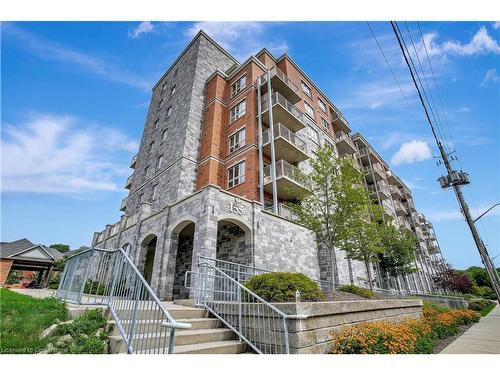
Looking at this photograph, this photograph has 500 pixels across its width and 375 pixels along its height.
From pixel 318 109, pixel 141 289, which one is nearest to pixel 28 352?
pixel 141 289

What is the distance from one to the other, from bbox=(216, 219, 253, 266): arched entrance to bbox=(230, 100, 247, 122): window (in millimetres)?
9969

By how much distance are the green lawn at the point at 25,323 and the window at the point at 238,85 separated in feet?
65.7

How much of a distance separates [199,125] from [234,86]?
503 centimetres

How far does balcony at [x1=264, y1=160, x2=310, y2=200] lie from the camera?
Result: 57.3ft

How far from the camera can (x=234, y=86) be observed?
904 inches

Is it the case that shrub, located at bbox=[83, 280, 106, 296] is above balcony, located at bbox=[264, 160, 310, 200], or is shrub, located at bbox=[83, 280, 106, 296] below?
below

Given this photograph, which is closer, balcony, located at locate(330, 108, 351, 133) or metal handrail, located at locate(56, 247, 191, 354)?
metal handrail, located at locate(56, 247, 191, 354)

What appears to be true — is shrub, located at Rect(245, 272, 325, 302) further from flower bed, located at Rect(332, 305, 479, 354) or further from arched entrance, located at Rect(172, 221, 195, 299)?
arched entrance, located at Rect(172, 221, 195, 299)

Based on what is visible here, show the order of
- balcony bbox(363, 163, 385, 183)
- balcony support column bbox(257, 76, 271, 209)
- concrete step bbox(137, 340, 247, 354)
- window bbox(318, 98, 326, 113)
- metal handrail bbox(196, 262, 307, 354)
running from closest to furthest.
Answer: concrete step bbox(137, 340, 247, 354)
metal handrail bbox(196, 262, 307, 354)
balcony support column bbox(257, 76, 271, 209)
window bbox(318, 98, 326, 113)
balcony bbox(363, 163, 385, 183)

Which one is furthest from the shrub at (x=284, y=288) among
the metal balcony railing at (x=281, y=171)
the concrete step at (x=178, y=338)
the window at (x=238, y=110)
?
the window at (x=238, y=110)

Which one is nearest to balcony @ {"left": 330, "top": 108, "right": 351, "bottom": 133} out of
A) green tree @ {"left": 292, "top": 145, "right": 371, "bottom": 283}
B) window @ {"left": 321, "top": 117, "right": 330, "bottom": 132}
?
window @ {"left": 321, "top": 117, "right": 330, "bottom": 132}

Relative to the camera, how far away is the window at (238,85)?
22080mm

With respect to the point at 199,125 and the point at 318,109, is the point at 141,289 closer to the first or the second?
the point at 199,125

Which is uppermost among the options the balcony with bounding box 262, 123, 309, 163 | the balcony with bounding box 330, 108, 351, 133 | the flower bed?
the balcony with bounding box 330, 108, 351, 133
